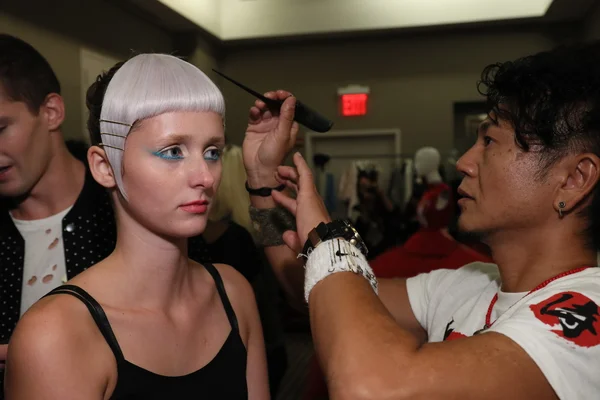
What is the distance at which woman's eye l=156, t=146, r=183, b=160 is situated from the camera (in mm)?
958

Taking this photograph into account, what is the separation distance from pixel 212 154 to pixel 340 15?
420 cm

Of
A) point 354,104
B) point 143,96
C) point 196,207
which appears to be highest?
point 354,104

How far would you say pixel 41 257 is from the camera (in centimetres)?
145

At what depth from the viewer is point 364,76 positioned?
525cm

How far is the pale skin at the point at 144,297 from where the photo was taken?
2.80 ft

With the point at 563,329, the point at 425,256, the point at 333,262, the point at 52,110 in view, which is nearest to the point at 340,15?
the point at 425,256

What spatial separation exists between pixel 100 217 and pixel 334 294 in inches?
35.7

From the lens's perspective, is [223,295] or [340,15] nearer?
[223,295]

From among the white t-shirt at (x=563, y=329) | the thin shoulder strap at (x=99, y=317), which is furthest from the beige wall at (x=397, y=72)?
the thin shoulder strap at (x=99, y=317)

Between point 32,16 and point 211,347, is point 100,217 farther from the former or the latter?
point 32,16

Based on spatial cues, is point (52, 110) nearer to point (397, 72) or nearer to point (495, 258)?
point (495, 258)

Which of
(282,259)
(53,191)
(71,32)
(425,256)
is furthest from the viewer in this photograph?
(71,32)

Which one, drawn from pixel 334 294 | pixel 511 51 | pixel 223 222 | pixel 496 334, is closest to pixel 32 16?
pixel 223 222

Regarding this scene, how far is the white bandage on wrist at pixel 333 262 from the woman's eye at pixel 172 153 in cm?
31
